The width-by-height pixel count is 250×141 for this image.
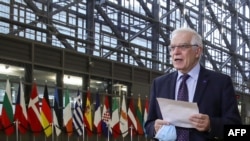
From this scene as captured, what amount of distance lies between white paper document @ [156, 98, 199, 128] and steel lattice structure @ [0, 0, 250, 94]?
15.6m

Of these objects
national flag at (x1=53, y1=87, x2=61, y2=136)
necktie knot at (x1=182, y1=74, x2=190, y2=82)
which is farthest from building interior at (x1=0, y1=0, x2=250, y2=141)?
necktie knot at (x1=182, y1=74, x2=190, y2=82)

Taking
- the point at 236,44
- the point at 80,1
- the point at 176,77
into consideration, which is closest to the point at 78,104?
the point at 80,1

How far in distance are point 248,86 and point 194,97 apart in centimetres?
3768

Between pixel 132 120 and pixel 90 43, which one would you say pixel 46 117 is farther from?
pixel 90 43

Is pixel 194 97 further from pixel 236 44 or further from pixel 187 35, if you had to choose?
pixel 236 44

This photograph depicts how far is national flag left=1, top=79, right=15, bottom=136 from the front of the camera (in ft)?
52.7

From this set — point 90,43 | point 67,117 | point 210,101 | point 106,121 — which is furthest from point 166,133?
point 90,43

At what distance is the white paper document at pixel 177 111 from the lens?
11.1 feet

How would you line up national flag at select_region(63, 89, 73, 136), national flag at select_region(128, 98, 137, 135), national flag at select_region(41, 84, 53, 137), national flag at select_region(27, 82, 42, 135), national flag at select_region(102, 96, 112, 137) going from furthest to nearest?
national flag at select_region(128, 98, 137, 135)
national flag at select_region(102, 96, 112, 137)
national flag at select_region(63, 89, 73, 136)
national flag at select_region(41, 84, 53, 137)
national flag at select_region(27, 82, 42, 135)

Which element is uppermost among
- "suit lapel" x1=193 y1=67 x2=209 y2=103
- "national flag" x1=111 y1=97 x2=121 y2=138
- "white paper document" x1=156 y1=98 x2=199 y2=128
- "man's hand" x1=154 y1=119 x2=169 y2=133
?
"suit lapel" x1=193 y1=67 x2=209 y2=103

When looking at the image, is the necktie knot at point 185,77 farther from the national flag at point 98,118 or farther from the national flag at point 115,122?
the national flag at point 115,122

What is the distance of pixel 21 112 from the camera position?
16516 millimetres

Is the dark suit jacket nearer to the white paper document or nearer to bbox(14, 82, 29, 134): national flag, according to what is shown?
the white paper document

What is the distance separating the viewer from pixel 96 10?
2442 centimetres
